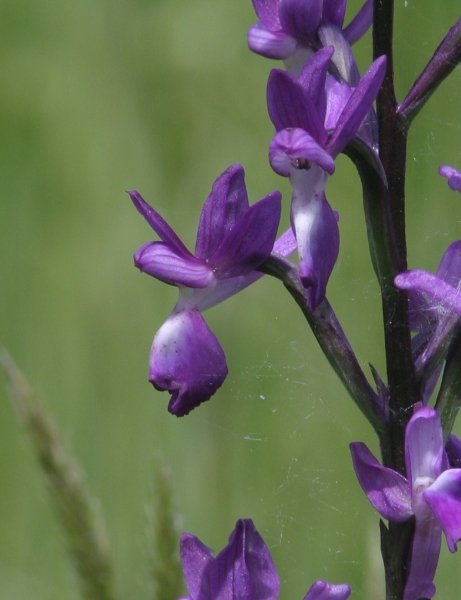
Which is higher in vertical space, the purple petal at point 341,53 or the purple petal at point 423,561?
the purple petal at point 341,53

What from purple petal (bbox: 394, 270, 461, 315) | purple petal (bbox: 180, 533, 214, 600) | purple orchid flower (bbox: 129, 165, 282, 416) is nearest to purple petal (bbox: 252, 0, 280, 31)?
purple orchid flower (bbox: 129, 165, 282, 416)

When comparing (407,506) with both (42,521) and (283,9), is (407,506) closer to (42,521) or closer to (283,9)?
(283,9)

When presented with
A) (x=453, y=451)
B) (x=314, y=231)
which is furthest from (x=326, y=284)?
(x=453, y=451)

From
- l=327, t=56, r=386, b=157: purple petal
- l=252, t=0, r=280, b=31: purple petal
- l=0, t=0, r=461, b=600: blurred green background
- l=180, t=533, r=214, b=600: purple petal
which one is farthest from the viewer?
l=0, t=0, r=461, b=600: blurred green background

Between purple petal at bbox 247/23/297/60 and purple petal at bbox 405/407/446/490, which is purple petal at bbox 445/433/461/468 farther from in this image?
purple petal at bbox 247/23/297/60

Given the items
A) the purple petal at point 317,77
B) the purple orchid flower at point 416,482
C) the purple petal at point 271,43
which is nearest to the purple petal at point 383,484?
the purple orchid flower at point 416,482

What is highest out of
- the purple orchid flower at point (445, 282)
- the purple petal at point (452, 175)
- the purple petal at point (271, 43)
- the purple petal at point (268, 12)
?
the purple petal at point (268, 12)

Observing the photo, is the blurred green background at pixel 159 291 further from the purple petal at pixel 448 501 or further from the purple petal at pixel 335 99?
the purple petal at pixel 335 99

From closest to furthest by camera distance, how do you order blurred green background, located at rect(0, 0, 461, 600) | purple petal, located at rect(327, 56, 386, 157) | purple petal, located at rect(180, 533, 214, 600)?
1. purple petal, located at rect(327, 56, 386, 157)
2. purple petal, located at rect(180, 533, 214, 600)
3. blurred green background, located at rect(0, 0, 461, 600)
